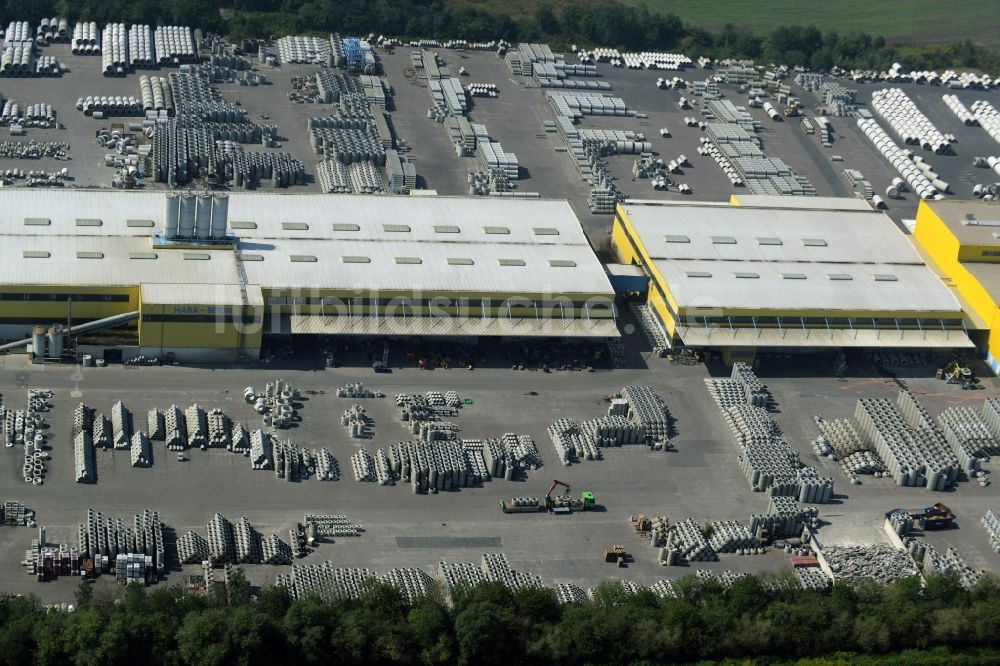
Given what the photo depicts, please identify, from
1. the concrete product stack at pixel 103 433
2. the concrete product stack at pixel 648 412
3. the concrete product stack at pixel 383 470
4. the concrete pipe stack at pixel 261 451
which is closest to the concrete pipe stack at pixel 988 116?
the concrete product stack at pixel 648 412

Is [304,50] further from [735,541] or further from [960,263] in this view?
[735,541]

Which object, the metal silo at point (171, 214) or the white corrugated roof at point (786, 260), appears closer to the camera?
the metal silo at point (171, 214)

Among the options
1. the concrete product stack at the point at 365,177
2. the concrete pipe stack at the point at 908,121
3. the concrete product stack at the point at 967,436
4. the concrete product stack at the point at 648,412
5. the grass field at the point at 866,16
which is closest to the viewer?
the concrete product stack at the point at 648,412

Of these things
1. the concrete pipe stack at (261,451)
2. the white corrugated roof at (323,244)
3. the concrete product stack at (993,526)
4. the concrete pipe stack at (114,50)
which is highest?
the concrete pipe stack at (114,50)

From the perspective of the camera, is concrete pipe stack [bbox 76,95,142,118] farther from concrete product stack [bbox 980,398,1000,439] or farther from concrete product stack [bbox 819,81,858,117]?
concrete product stack [bbox 980,398,1000,439]

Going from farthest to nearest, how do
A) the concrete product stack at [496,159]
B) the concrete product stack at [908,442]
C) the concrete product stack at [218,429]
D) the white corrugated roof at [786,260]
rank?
the concrete product stack at [496,159], the white corrugated roof at [786,260], the concrete product stack at [908,442], the concrete product stack at [218,429]

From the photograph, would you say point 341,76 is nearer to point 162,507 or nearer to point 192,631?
point 162,507

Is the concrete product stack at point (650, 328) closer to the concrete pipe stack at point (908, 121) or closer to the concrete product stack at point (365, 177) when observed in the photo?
the concrete product stack at point (365, 177)

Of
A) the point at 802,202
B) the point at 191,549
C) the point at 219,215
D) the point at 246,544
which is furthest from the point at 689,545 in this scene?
the point at 802,202
